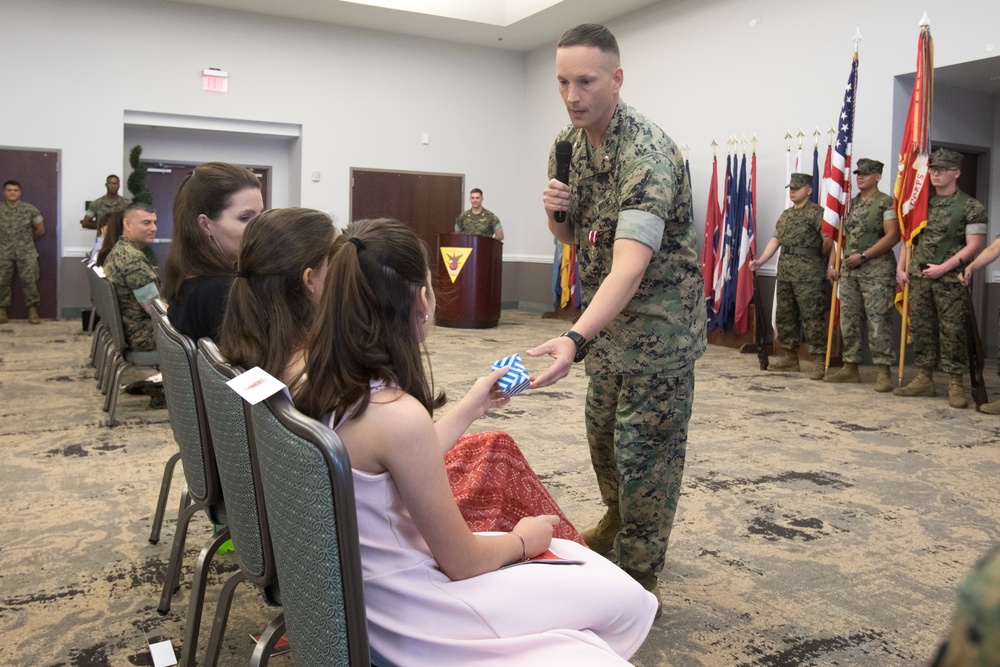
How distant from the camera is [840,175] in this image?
657 cm

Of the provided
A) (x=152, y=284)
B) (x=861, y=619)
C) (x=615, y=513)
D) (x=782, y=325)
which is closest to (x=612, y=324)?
(x=615, y=513)

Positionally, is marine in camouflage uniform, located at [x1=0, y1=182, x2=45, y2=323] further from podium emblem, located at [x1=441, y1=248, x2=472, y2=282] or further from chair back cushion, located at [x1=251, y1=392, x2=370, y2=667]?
chair back cushion, located at [x1=251, y1=392, x2=370, y2=667]

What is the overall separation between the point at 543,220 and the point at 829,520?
28.9 ft

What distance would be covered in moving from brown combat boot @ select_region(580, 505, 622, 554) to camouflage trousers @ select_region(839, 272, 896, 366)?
4.23 meters

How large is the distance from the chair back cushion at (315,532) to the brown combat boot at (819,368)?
6.00 m

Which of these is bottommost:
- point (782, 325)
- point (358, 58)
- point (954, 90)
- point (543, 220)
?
point (782, 325)

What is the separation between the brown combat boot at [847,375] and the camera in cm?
641

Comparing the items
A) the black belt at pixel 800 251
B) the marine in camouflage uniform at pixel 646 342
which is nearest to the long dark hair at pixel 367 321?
the marine in camouflage uniform at pixel 646 342

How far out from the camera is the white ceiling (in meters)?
9.95

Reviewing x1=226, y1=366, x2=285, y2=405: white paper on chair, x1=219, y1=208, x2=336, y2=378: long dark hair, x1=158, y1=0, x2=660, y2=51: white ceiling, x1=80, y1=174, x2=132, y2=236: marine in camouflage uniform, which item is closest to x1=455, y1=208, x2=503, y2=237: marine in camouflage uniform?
x1=158, y1=0, x2=660, y2=51: white ceiling

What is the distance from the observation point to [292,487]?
1.09 m

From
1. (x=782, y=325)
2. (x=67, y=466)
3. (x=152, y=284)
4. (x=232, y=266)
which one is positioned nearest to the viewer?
(x=232, y=266)

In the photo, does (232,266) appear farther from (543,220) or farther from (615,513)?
(543,220)

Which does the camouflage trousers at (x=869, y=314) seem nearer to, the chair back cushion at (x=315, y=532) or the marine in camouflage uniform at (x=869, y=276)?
the marine in camouflage uniform at (x=869, y=276)
